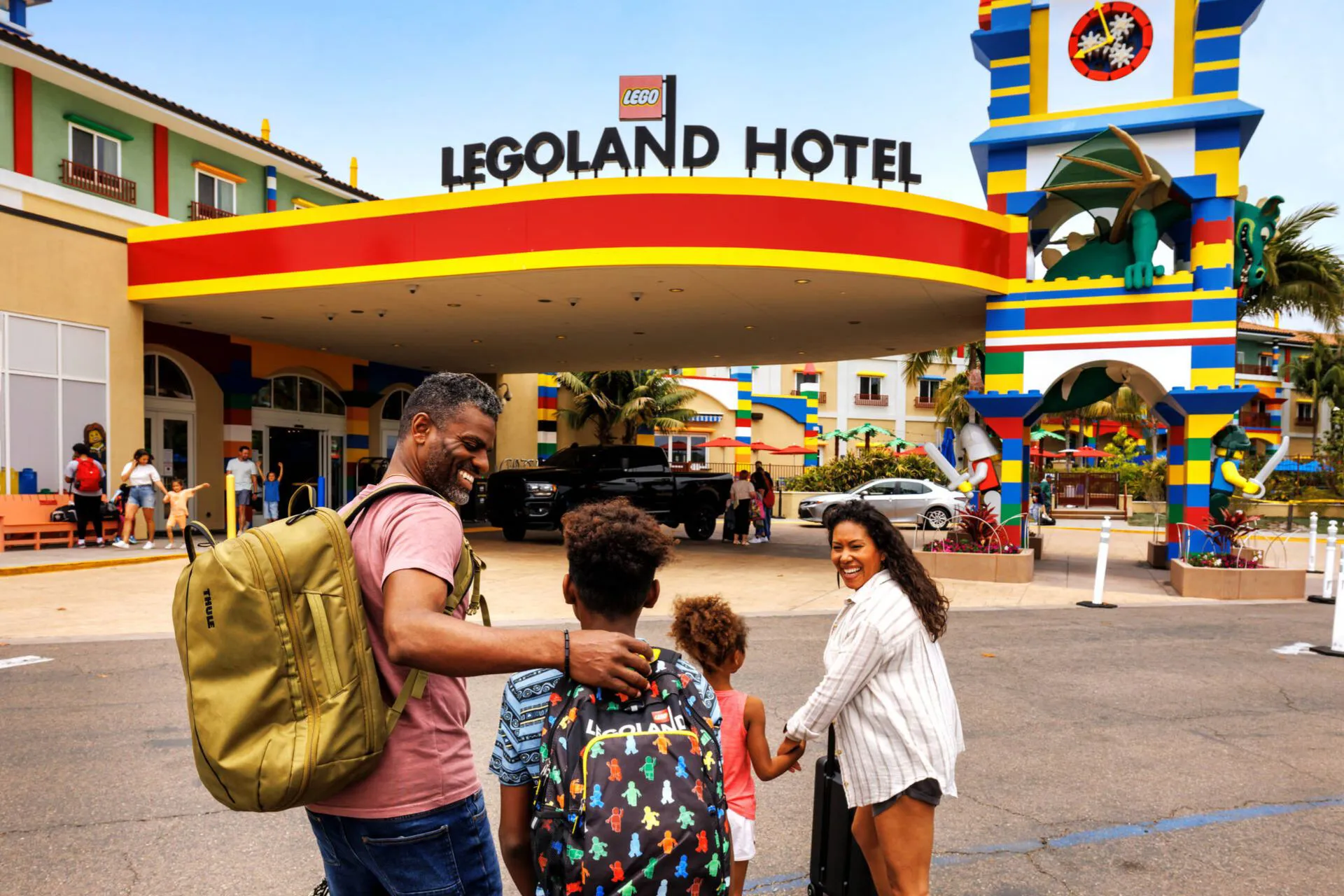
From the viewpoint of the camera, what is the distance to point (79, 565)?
13.1m

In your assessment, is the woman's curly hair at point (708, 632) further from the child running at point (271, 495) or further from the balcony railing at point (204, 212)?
the balcony railing at point (204, 212)

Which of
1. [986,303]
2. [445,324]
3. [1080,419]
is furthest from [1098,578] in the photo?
[1080,419]

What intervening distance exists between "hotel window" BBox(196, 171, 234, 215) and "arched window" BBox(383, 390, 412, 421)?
6.05m

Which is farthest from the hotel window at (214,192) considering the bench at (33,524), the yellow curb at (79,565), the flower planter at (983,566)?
the flower planter at (983,566)

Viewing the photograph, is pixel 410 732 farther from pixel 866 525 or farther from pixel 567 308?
pixel 567 308

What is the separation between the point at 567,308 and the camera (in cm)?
1659

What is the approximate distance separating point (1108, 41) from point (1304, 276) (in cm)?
1616

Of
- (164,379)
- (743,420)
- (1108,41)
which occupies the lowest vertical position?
(743,420)

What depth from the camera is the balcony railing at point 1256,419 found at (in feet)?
189

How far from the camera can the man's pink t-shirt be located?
Answer: 190cm

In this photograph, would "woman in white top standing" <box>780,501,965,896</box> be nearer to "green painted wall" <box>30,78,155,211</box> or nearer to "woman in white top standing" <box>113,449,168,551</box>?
"woman in white top standing" <box>113,449,168,551</box>

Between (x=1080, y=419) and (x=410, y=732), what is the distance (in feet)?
159

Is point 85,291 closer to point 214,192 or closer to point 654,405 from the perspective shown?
point 214,192

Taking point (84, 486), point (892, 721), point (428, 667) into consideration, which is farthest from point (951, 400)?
point (428, 667)
